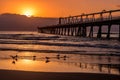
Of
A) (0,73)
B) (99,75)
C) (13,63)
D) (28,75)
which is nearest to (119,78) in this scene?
(99,75)

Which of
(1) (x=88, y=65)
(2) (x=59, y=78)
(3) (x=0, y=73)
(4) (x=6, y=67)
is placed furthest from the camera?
(1) (x=88, y=65)

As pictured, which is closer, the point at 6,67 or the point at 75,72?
the point at 75,72

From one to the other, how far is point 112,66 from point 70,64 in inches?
69.1

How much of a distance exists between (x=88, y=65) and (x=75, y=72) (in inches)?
94.2

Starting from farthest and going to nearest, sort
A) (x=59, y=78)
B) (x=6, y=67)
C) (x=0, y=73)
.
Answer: (x=6, y=67), (x=0, y=73), (x=59, y=78)

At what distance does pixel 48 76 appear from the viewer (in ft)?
38.5

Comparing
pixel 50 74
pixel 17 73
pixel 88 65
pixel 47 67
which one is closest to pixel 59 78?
pixel 50 74

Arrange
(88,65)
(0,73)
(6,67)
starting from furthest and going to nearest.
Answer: (88,65), (6,67), (0,73)

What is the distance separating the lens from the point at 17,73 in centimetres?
1233

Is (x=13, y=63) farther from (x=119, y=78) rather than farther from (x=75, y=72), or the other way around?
(x=119, y=78)

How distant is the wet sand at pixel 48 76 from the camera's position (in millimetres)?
11398

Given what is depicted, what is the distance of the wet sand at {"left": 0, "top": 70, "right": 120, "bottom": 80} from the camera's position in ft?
37.4

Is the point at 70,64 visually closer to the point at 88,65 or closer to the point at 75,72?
the point at 88,65

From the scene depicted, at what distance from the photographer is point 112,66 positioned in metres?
15.0
